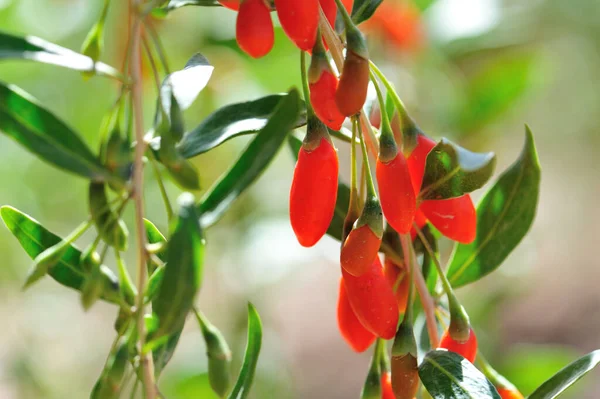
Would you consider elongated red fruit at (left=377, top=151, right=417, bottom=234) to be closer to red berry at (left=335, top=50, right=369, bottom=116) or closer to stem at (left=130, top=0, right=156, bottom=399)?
red berry at (left=335, top=50, right=369, bottom=116)

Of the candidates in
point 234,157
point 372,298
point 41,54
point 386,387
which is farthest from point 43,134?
point 234,157

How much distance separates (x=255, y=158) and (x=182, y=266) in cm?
8

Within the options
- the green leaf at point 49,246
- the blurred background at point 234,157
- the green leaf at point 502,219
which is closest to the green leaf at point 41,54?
the green leaf at point 49,246

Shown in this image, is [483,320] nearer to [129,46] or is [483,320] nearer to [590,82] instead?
[129,46]

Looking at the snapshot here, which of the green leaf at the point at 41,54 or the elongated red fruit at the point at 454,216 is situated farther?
the elongated red fruit at the point at 454,216

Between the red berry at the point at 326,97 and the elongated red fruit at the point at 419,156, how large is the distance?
0.28ft

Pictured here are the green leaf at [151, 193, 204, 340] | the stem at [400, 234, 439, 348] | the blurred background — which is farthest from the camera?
the blurred background

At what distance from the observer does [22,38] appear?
1.53ft

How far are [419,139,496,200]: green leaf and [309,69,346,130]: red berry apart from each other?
0.24 ft

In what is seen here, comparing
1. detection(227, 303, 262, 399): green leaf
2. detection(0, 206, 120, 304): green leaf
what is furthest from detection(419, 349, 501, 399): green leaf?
detection(0, 206, 120, 304): green leaf

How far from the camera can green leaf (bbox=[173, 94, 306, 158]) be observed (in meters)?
0.57

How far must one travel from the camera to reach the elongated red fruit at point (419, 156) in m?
0.60

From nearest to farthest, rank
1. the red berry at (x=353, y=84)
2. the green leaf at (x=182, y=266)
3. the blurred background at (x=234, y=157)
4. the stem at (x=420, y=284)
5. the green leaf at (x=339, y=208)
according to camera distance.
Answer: the green leaf at (x=182, y=266)
the red berry at (x=353, y=84)
the stem at (x=420, y=284)
the green leaf at (x=339, y=208)
the blurred background at (x=234, y=157)

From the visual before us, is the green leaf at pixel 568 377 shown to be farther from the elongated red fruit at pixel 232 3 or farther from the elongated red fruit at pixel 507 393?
the elongated red fruit at pixel 232 3
